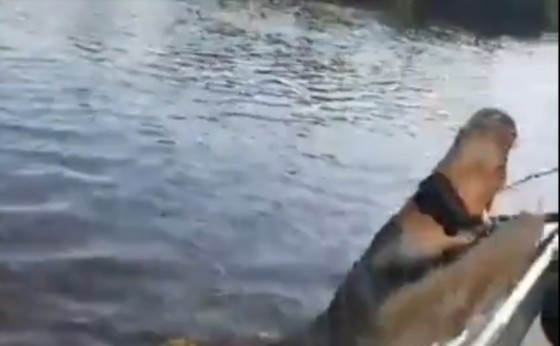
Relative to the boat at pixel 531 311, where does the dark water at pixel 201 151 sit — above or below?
above

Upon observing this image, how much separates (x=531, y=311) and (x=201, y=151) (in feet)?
2.16

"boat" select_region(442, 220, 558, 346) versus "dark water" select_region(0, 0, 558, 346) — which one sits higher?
"dark water" select_region(0, 0, 558, 346)

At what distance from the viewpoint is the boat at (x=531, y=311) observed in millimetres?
1375

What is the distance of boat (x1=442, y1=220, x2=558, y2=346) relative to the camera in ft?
4.51

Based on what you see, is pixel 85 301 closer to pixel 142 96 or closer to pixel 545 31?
pixel 142 96

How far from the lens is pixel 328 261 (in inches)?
54.8

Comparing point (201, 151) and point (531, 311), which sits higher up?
point (201, 151)

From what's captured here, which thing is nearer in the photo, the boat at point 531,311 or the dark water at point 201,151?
the dark water at point 201,151

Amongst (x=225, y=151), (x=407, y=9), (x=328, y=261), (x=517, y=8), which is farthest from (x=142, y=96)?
(x=517, y=8)

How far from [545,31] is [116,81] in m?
0.99

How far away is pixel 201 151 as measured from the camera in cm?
121

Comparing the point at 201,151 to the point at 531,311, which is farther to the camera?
the point at 531,311

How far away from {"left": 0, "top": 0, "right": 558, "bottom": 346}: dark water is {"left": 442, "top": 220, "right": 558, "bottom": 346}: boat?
0.40 ft

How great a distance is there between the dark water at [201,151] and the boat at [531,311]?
0.12m
